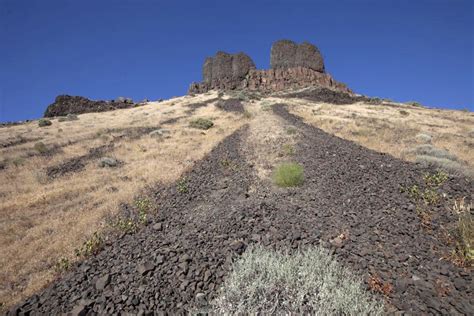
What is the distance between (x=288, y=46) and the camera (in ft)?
237

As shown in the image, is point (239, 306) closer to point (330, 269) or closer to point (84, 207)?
point (330, 269)

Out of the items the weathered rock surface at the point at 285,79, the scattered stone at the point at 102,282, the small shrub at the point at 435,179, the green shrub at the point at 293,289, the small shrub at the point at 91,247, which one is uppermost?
the weathered rock surface at the point at 285,79

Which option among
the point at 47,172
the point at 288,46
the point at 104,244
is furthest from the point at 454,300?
the point at 288,46

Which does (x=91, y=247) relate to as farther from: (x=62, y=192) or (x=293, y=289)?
(x=62, y=192)

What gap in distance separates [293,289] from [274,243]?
4.45 ft

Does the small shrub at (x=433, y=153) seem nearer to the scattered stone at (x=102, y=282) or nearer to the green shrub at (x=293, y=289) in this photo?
the green shrub at (x=293, y=289)

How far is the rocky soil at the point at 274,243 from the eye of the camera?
436cm

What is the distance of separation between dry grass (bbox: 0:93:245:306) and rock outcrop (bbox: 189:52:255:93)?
5262cm

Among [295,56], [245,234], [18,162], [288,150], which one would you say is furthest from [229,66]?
[245,234]

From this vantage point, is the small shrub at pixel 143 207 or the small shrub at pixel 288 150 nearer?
the small shrub at pixel 143 207

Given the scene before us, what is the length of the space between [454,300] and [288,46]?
75227mm

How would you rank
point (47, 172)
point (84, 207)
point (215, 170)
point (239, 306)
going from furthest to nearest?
point (47, 172) → point (215, 170) → point (84, 207) → point (239, 306)

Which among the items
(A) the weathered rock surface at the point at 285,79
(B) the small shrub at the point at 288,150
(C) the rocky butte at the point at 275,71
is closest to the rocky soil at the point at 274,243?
(B) the small shrub at the point at 288,150

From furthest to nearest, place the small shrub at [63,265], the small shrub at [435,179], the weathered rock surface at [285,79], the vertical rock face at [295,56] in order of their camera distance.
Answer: the vertical rock face at [295,56] < the weathered rock surface at [285,79] < the small shrub at [435,179] < the small shrub at [63,265]
